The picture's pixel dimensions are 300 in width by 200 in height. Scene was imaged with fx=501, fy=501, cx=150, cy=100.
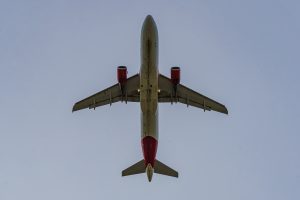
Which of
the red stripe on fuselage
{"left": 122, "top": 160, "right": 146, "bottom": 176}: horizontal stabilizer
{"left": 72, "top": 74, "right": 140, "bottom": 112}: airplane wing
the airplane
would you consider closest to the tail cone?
the airplane

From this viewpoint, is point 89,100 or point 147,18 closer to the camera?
point 147,18

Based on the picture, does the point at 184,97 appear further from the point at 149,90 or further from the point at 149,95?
the point at 149,90

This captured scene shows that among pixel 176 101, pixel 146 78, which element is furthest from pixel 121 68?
pixel 176 101

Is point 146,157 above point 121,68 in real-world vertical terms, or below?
below

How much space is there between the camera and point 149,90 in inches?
1781

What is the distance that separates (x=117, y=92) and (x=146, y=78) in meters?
7.36

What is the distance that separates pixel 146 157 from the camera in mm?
47156

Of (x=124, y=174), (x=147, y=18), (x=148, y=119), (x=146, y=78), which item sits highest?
(x=147, y=18)

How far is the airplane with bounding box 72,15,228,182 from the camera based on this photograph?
1720 inches

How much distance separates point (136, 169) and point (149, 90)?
9.40m

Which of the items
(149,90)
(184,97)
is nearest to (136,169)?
(184,97)

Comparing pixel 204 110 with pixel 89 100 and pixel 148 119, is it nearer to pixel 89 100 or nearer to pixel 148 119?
pixel 148 119

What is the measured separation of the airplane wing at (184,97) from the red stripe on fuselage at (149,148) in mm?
5778

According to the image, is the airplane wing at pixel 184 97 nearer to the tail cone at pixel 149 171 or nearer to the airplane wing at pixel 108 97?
the airplane wing at pixel 108 97
